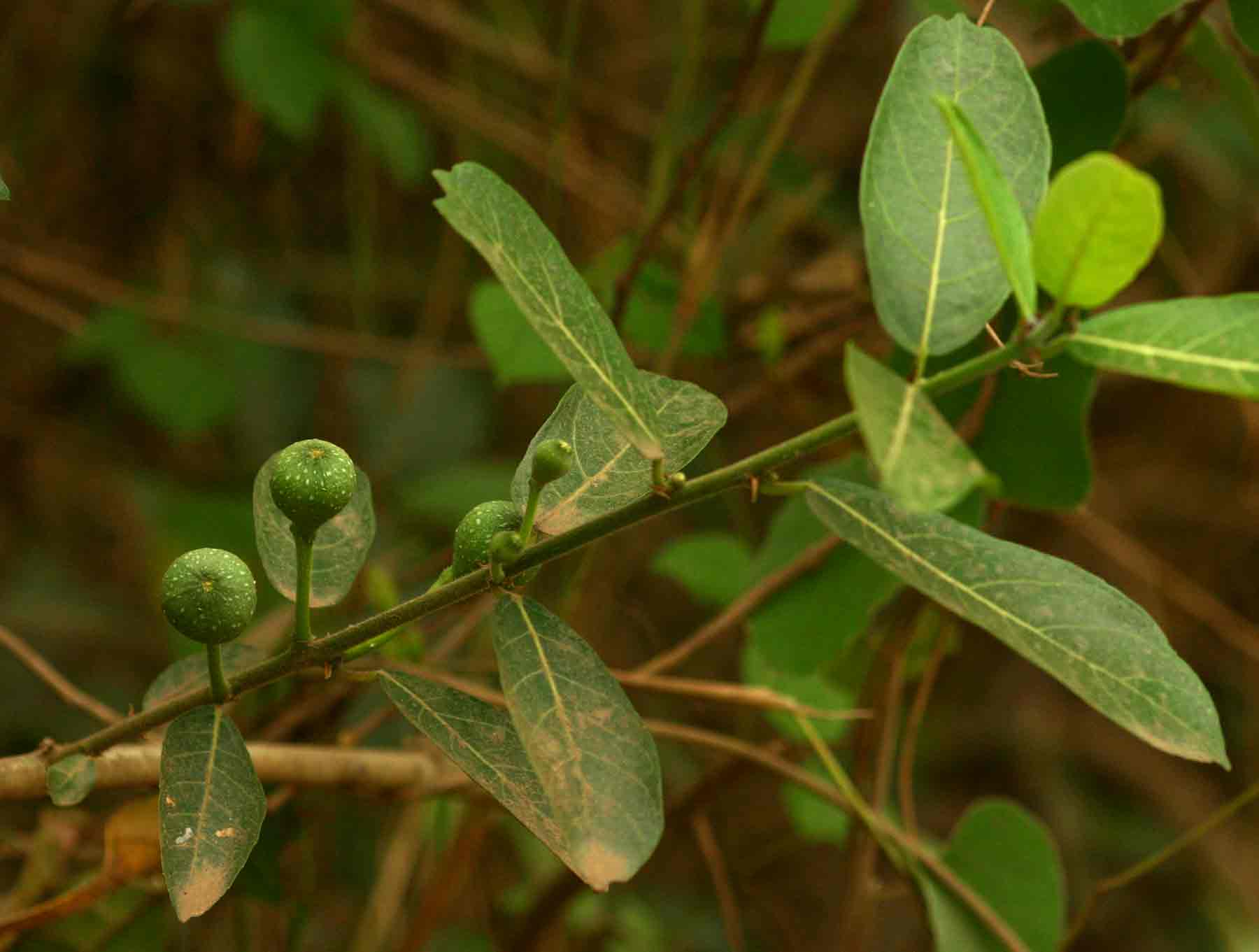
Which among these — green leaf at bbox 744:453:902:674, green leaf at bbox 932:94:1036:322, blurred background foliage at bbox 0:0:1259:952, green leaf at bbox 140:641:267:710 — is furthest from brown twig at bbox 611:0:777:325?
green leaf at bbox 932:94:1036:322

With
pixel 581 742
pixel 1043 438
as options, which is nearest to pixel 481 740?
pixel 581 742

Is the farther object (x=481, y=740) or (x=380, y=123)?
(x=380, y=123)

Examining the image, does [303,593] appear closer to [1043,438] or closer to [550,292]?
[550,292]

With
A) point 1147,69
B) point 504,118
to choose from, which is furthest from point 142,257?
point 1147,69

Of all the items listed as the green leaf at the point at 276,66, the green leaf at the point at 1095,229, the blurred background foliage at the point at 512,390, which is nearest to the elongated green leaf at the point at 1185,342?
the green leaf at the point at 1095,229

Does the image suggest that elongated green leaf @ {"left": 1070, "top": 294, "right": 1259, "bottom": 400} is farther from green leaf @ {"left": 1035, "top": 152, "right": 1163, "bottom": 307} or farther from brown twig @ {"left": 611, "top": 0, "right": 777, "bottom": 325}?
brown twig @ {"left": 611, "top": 0, "right": 777, "bottom": 325}

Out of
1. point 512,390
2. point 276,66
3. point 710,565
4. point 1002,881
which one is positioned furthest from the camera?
point 512,390

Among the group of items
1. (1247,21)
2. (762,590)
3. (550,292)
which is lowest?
(762,590)
